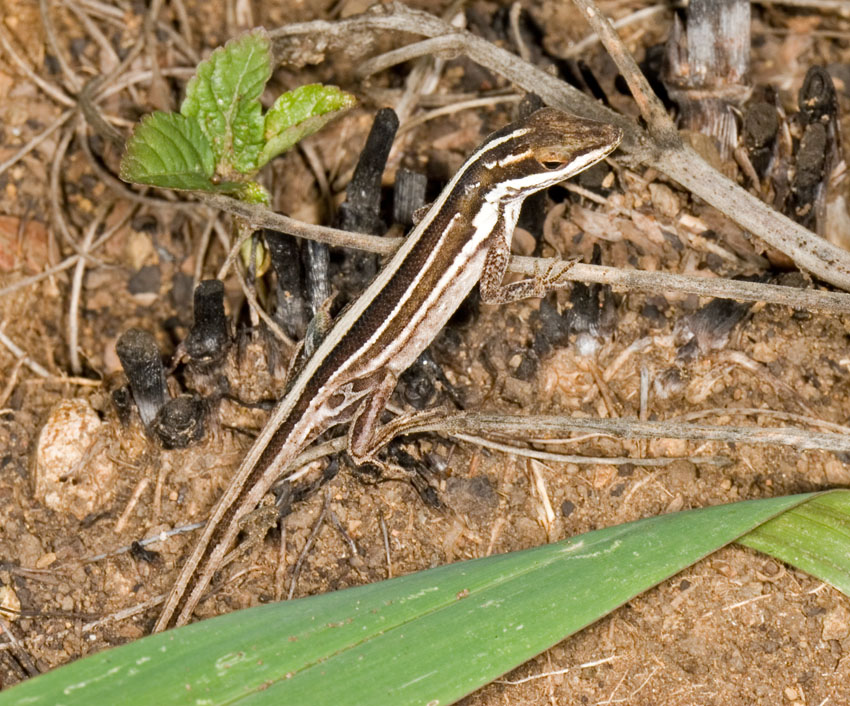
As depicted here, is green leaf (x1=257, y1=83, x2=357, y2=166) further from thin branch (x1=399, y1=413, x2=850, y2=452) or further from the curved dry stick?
thin branch (x1=399, y1=413, x2=850, y2=452)

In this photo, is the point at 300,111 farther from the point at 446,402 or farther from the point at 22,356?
the point at 22,356

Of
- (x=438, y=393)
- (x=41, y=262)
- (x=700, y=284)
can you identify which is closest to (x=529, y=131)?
(x=700, y=284)

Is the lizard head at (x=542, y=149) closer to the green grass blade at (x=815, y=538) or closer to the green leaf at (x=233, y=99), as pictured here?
the green leaf at (x=233, y=99)

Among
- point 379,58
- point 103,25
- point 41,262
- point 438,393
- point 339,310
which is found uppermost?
point 103,25

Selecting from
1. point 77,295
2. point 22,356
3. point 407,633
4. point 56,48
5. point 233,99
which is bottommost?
point 407,633

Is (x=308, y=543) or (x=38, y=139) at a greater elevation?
(x=38, y=139)

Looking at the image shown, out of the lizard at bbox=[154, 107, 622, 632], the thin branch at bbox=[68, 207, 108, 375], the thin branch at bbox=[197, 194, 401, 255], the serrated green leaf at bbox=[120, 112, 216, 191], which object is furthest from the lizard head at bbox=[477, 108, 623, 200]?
the thin branch at bbox=[68, 207, 108, 375]

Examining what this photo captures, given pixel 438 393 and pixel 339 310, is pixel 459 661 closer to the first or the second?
pixel 438 393

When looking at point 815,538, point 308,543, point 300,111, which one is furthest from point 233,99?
point 815,538
